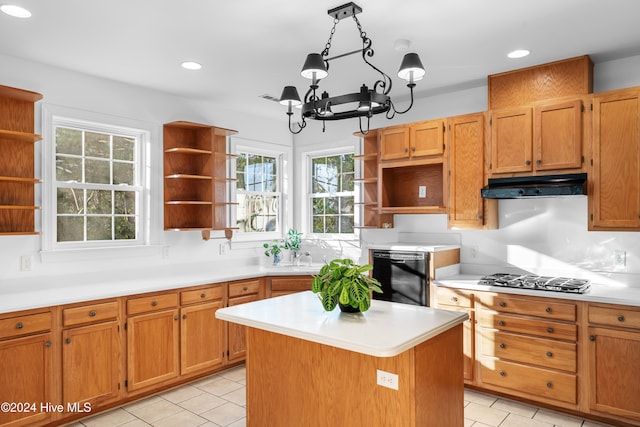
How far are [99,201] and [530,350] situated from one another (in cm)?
378

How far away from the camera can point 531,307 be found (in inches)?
130

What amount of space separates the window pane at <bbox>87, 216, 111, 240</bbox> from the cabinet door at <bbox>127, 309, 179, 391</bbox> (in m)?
0.89

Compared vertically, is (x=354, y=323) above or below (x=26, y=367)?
above

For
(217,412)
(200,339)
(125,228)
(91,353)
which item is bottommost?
(217,412)

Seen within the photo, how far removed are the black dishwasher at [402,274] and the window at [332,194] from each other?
1.04 meters

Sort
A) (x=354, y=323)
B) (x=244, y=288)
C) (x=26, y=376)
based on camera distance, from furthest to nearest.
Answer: (x=244, y=288) → (x=26, y=376) → (x=354, y=323)

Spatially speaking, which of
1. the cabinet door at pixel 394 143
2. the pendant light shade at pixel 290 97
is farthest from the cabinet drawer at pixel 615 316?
the pendant light shade at pixel 290 97

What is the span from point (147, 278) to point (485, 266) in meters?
3.13

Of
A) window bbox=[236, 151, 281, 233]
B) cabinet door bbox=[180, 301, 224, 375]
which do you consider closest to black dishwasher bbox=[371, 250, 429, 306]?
cabinet door bbox=[180, 301, 224, 375]

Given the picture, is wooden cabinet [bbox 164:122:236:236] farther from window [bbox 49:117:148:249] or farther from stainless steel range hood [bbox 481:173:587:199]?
stainless steel range hood [bbox 481:173:587:199]

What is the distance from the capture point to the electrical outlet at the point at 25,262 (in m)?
3.29

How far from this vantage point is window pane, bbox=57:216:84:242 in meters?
3.60

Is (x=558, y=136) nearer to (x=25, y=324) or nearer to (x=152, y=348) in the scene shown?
(x=152, y=348)

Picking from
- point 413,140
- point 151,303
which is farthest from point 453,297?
point 151,303
